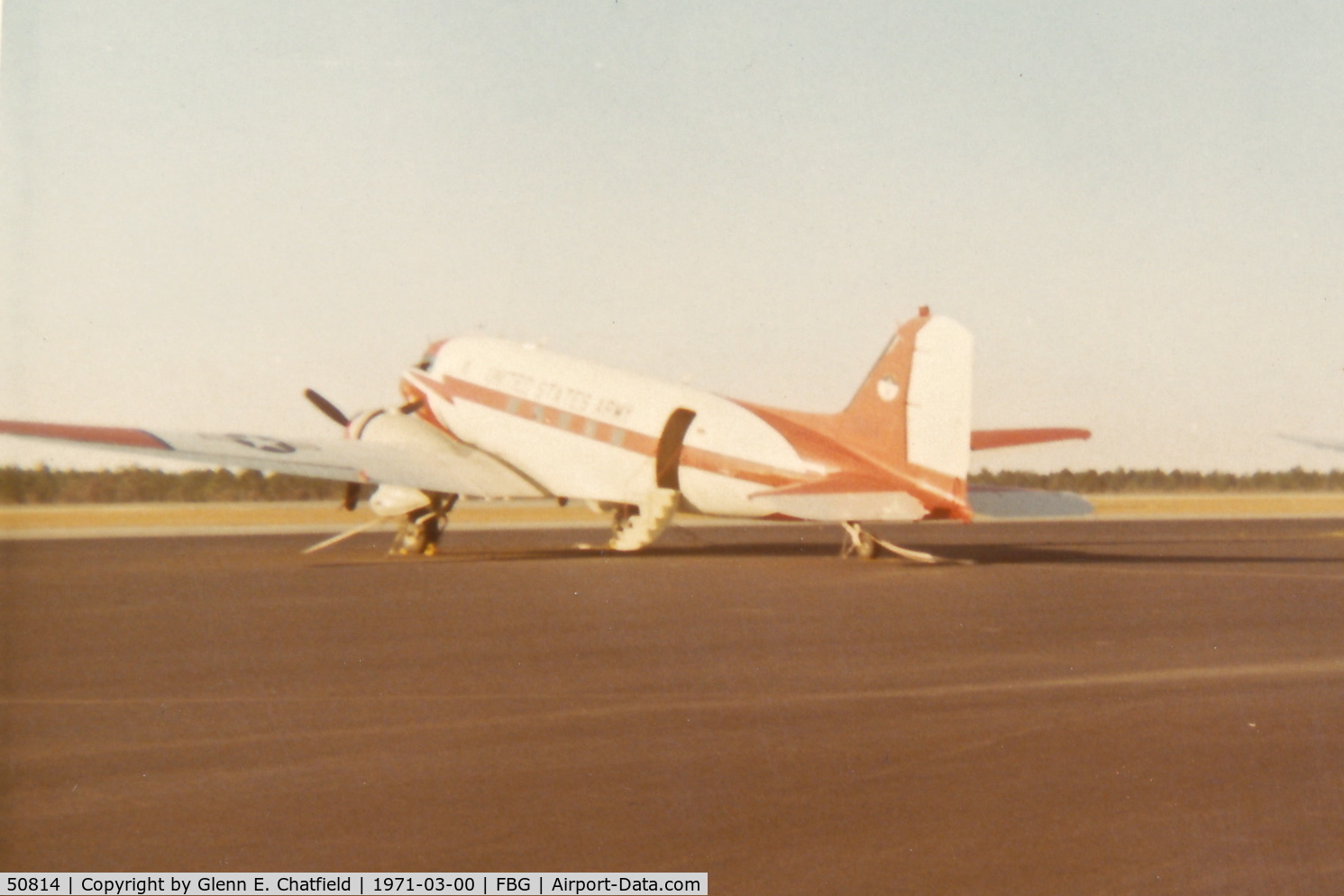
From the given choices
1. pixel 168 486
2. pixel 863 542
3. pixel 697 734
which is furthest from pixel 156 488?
pixel 697 734

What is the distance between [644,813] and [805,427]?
64.6 feet

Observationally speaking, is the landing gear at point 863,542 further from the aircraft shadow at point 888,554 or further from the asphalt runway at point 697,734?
the asphalt runway at point 697,734

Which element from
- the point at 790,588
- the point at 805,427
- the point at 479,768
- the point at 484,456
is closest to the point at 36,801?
the point at 479,768

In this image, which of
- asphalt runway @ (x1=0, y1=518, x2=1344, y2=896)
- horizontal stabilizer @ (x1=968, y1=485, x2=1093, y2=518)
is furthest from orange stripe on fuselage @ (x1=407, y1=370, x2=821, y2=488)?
asphalt runway @ (x1=0, y1=518, x2=1344, y2=896)

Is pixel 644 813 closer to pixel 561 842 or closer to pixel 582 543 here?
pixel 561 842

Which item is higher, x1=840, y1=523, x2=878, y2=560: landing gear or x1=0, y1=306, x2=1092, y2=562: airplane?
x1=0, y1=306, x2=1092, y2=562: airplane

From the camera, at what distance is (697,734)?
11.4 metres

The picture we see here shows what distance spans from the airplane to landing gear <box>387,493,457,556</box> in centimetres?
4

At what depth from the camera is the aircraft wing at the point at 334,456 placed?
1039 inches

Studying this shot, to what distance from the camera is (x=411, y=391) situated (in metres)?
37.1

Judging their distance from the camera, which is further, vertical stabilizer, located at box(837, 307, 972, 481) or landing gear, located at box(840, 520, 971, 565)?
landing gear, located at box(840, 520, 971, 565)
